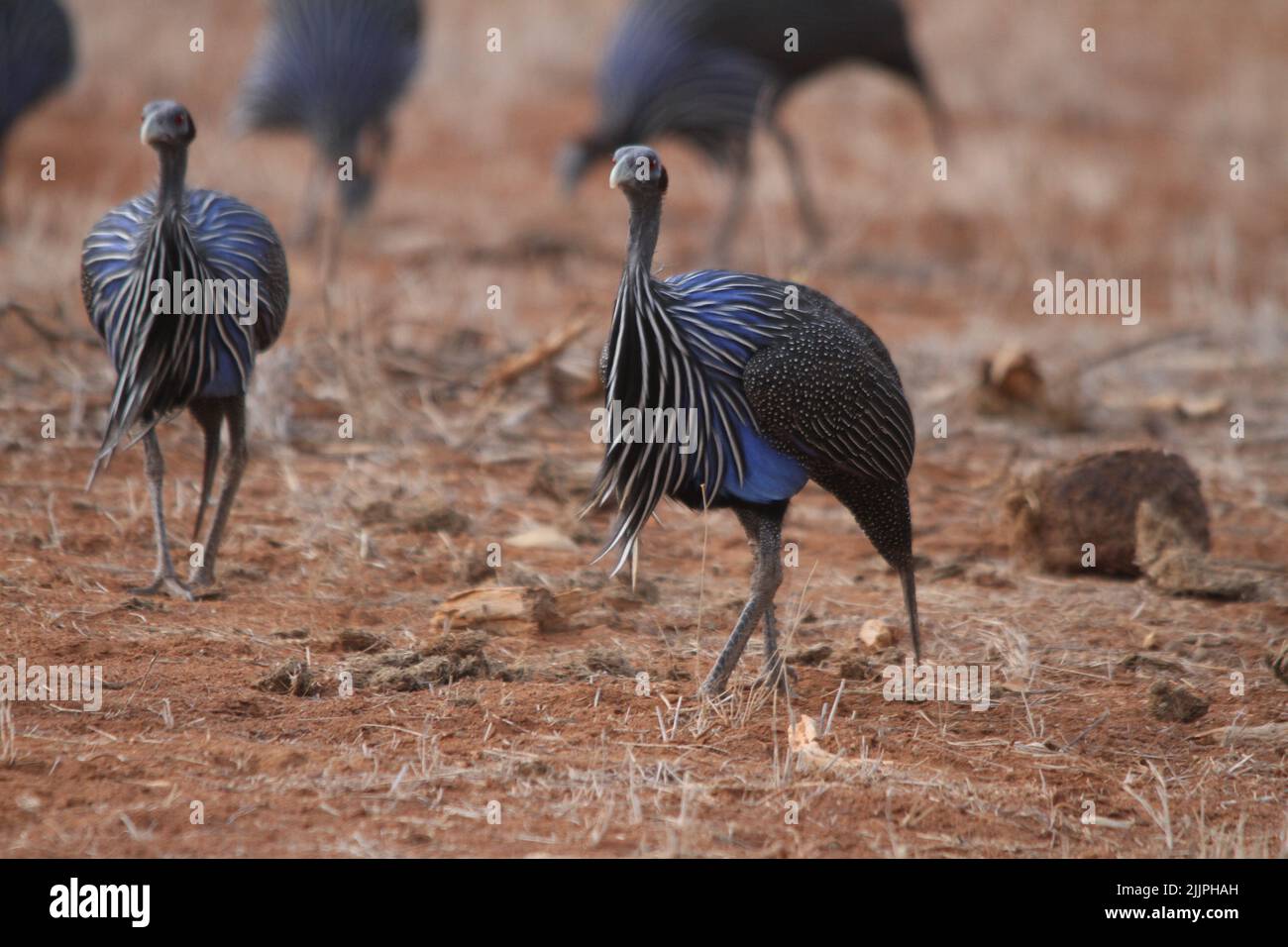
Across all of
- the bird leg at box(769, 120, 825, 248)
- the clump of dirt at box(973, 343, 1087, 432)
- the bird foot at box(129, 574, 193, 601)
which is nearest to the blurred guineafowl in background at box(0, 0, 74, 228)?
the bird leg at box(769, 120, 825, 248)

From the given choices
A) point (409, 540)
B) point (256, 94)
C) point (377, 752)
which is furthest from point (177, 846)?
point (256, 94)

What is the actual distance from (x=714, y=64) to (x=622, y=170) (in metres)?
6.66

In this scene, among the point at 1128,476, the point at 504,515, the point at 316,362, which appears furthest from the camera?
the point at 316,362

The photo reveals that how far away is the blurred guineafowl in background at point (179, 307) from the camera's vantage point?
4430 mm

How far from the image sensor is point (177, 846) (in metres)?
3.04

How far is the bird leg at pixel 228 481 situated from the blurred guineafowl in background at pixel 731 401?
1249 millimetres

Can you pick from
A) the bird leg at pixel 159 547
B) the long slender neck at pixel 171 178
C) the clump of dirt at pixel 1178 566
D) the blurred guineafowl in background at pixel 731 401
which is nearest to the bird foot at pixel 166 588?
the bird leg at pixel 159 547

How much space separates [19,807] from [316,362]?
376cm

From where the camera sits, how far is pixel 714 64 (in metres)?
10.2

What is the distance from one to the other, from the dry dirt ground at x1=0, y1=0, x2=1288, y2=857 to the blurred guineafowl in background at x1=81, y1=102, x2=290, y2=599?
1.39ft

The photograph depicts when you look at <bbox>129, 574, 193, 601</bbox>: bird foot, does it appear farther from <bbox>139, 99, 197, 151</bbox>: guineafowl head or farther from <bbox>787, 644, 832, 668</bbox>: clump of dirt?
<bbox>787, 644, 832, 668</bbox>: clump of dirt

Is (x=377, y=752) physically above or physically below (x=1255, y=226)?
below

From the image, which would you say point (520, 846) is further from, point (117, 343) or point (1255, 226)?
point (1255, 226)

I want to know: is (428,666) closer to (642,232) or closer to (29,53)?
(642,232)
